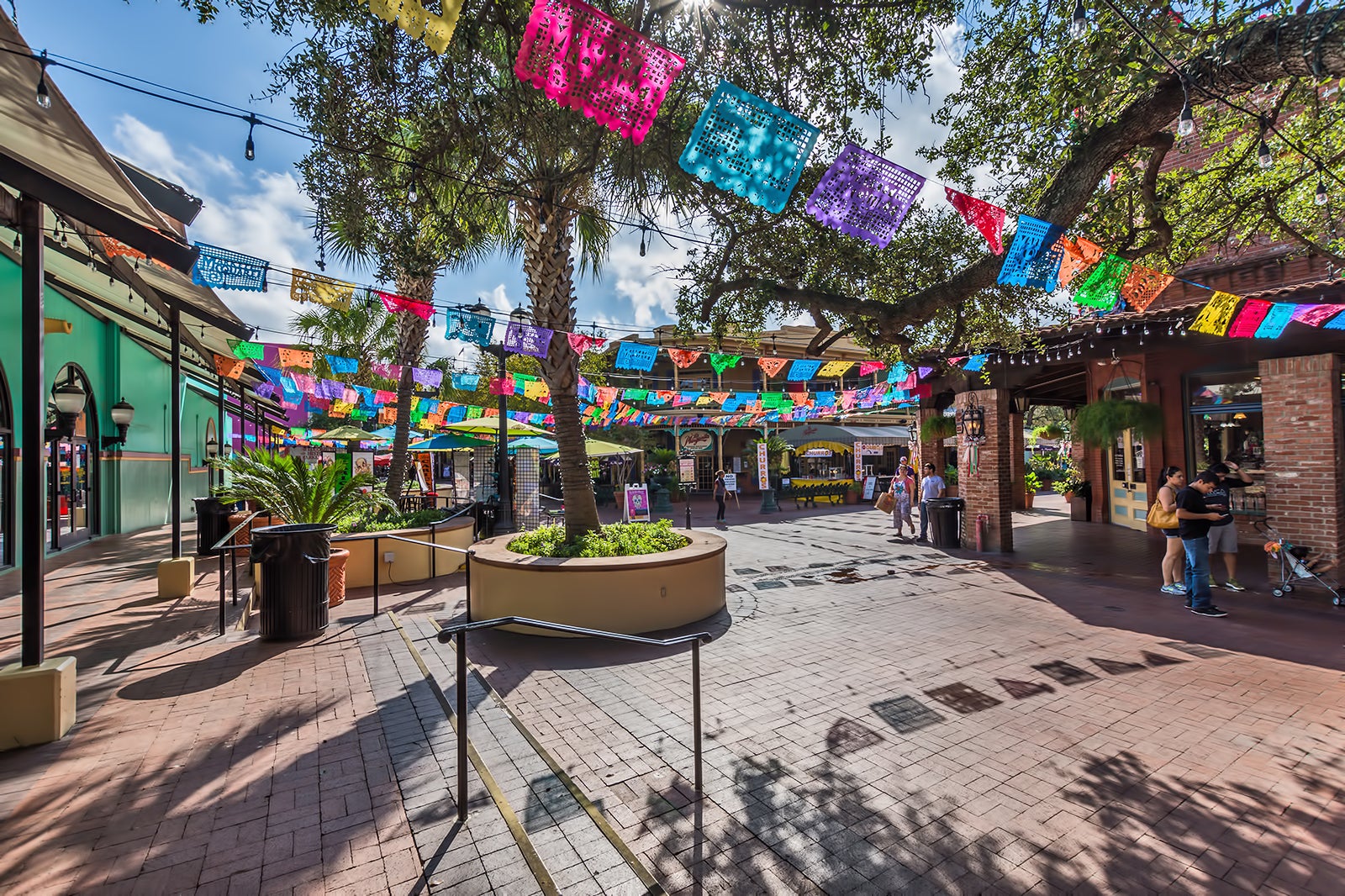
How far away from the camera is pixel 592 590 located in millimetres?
6141

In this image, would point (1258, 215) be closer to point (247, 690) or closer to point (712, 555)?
point (712, 555)

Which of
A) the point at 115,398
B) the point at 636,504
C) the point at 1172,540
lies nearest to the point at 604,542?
the point at 636,504

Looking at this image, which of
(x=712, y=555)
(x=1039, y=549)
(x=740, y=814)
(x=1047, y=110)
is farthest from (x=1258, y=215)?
(x=740, y=814)

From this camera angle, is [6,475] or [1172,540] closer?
[1172,540]

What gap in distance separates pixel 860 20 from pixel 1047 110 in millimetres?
2833

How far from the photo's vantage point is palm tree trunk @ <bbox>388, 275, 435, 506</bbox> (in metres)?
11.1

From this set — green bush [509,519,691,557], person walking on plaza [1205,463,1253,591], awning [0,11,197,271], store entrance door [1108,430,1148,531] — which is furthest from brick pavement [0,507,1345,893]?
store entrance door [1108,430,1148,531]

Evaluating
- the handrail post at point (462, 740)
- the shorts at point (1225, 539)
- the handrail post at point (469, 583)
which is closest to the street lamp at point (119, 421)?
the handrail post at point (469, 583)

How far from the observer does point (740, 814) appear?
3141mm

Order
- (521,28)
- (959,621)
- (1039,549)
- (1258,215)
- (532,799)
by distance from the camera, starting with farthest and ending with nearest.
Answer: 1. (1039,549)
2. (1258,215)
3. (959,621)
4. (521,28)
5. (532,799)

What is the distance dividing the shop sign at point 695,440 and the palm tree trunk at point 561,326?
2030 centimetres

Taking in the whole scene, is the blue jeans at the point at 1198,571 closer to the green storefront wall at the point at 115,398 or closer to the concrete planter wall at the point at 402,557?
the concrete planter wall at the point at 402,557

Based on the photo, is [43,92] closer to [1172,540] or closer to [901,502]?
[1172,540]

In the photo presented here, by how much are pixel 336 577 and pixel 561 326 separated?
4.46 meters
